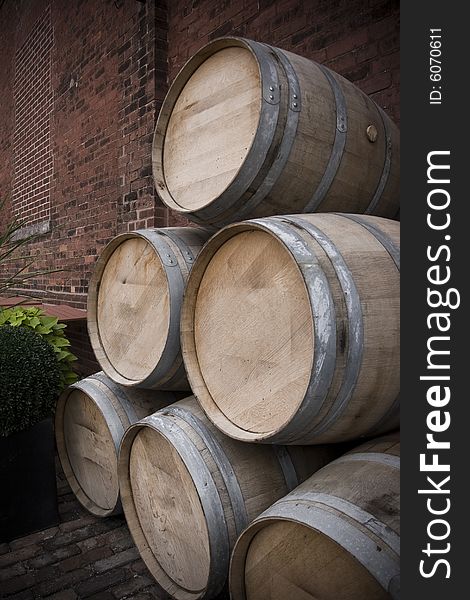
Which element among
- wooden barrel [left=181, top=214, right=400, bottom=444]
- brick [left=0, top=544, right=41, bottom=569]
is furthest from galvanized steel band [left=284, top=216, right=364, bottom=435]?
brick [left=0, top=544, right=41, bottom=569]

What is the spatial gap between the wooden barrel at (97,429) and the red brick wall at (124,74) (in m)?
1.66

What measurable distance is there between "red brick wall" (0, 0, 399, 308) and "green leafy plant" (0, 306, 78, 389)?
116cm

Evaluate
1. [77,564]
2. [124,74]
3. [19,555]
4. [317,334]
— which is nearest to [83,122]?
[124,74]

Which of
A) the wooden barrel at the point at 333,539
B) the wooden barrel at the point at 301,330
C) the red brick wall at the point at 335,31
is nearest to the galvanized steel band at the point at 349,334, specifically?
the wooden barrel at the point at 301,330

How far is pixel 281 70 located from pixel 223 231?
641 mm

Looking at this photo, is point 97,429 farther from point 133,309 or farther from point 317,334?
point 317,334

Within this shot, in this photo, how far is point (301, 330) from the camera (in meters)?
1.43

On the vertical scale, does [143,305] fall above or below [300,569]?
above

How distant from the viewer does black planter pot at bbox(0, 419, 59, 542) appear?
2494 mm

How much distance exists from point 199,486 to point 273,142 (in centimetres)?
119

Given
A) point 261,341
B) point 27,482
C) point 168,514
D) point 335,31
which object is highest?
point 335,31

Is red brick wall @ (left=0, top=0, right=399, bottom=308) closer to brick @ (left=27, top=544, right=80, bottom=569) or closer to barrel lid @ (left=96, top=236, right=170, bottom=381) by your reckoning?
barrel lid @ (left=96, top=236, right=170, bottom=381)

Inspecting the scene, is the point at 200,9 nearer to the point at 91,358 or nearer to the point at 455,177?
the point at 91,358

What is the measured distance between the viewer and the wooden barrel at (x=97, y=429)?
2367 millimetres
